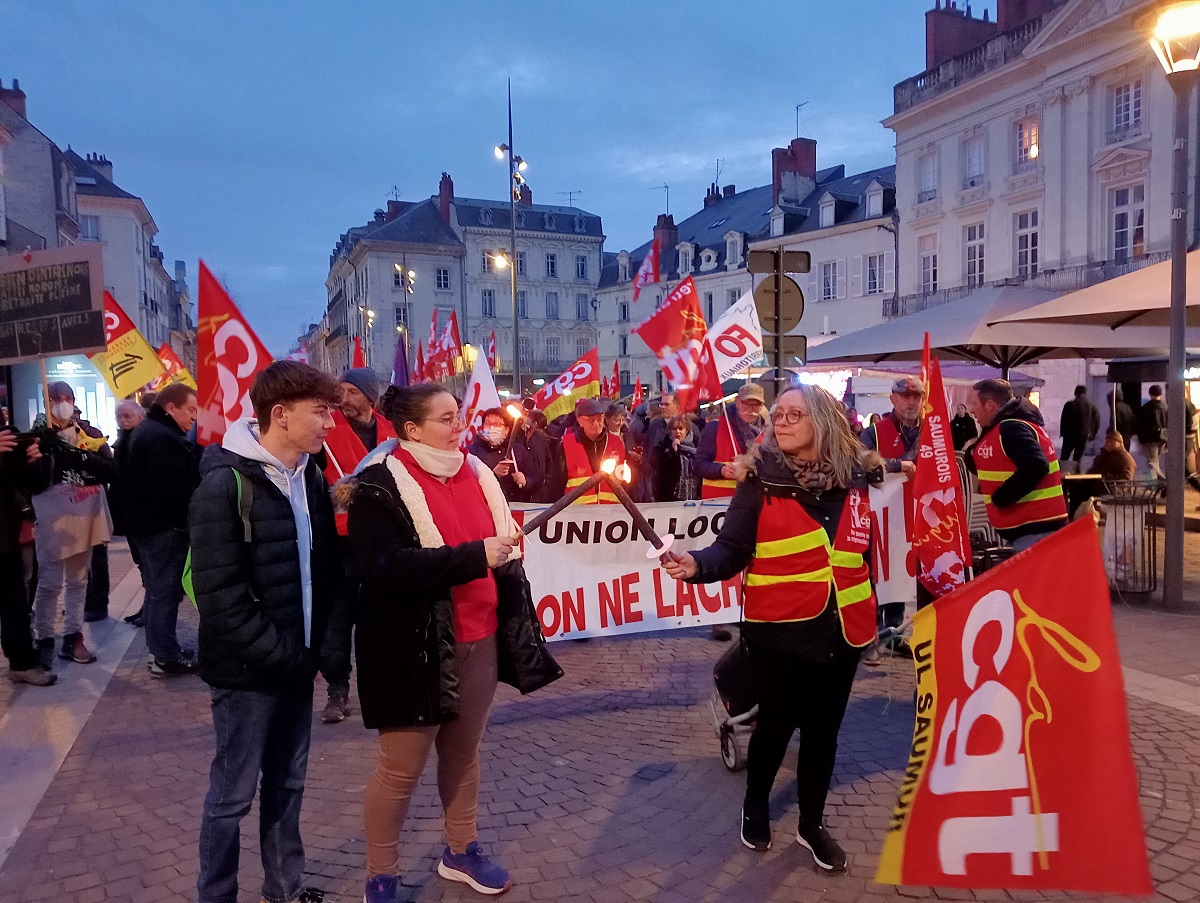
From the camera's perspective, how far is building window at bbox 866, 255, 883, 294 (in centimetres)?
3845

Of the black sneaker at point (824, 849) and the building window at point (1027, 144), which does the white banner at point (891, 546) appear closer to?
the black sneaker at point (824, 849)

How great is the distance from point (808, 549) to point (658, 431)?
6915mm

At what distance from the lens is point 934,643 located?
2.84 meters

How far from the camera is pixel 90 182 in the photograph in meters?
49.4

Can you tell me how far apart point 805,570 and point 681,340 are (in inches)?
251

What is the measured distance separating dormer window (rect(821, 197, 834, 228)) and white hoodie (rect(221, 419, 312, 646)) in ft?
135

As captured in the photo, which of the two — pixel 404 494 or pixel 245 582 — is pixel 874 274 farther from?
pixel 245 582

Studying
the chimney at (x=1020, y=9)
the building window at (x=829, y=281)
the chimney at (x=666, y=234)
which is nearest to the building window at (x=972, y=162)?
the chimney at (x=1020, y=9)

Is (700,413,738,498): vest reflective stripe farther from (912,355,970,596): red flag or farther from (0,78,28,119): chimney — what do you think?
(0,78,28,119): chimney

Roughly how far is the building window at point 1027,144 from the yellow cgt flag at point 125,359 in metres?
28.7

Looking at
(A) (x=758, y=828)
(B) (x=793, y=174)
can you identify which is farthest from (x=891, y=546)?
(B) (x=793, y=174)

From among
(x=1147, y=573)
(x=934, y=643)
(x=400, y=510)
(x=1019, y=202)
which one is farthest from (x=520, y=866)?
(x=1019, y=202)

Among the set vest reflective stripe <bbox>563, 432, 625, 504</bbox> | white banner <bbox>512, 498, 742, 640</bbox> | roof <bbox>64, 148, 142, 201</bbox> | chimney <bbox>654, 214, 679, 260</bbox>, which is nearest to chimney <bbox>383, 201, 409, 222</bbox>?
roof <bbox>64, 148, 142, 201</bbox>

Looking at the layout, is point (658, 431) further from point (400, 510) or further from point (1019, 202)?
point (1019, 202)
